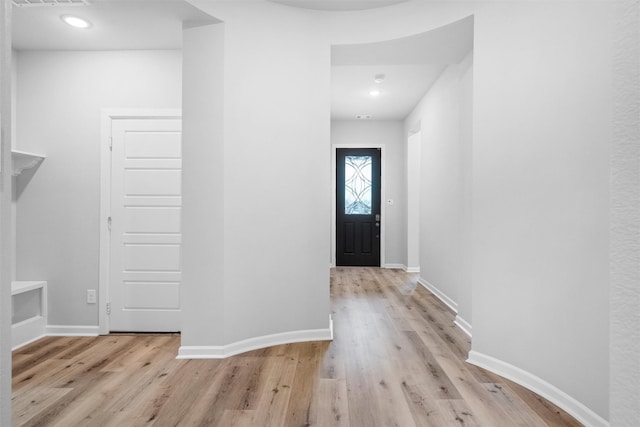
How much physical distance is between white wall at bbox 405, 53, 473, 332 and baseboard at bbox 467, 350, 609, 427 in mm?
742

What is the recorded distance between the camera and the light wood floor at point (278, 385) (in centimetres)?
190

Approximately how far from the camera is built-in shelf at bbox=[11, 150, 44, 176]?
3037 mm

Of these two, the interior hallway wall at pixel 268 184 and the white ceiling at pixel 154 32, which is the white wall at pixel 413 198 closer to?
the white ceiling at pixel 154 32

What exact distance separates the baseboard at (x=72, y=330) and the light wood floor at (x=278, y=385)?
0.25 feet

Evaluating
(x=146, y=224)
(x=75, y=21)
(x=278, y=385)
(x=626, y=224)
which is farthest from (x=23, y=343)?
(x=626, y=224)

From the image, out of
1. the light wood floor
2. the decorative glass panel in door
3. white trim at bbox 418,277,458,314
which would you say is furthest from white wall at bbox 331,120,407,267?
the light wood floor

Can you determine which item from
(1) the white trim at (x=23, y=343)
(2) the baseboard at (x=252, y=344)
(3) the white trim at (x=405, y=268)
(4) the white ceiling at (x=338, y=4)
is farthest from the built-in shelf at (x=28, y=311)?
(3) the white trim at (x=405, y=268)

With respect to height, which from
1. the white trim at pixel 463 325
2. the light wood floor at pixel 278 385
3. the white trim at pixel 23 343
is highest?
the white trim at pixel 463 325

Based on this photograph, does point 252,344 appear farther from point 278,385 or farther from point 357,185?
point 357,185

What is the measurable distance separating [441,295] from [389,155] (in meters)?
3.20

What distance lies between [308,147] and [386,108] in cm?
338

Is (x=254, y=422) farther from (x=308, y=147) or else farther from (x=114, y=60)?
(x=114, y=60)

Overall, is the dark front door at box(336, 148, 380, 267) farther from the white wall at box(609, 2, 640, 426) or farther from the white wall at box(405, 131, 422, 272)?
the white wall at box(609, 2, 640, 426)

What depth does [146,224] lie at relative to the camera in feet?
10.7
